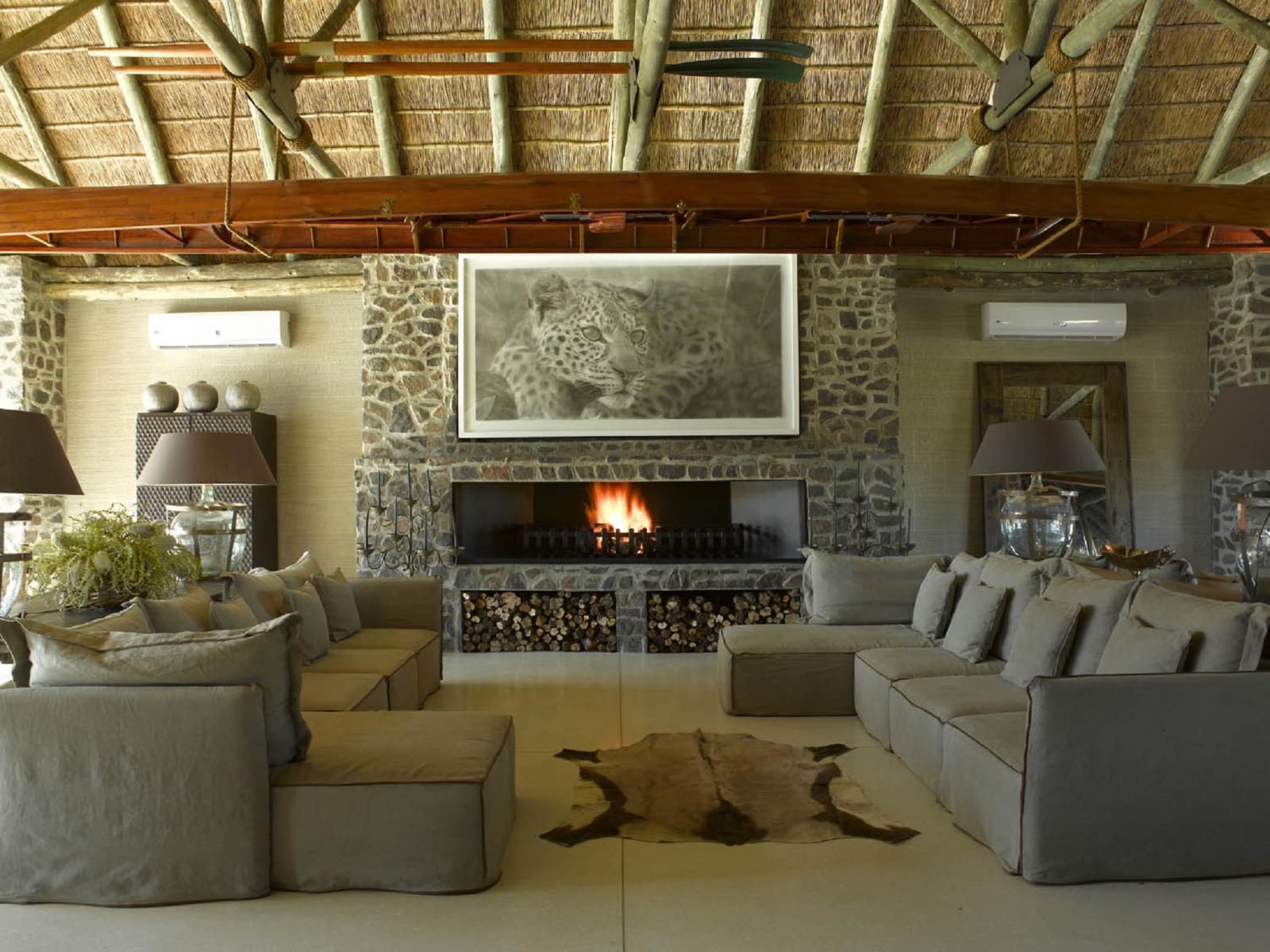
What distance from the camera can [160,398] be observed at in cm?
818

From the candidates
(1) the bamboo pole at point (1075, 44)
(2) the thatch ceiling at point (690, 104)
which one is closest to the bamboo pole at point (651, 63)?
(2) the thatch ceiling at point (690, 104)

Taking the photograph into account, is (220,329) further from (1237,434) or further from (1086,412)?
(1237,434)

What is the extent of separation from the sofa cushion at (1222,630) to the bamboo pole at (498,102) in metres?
5.30

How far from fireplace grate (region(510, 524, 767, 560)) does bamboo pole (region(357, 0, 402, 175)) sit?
3.11 metres

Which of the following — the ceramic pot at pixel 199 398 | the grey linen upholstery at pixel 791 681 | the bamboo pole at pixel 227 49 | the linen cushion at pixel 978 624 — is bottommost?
the grey linen upholstery at pixel 791 681


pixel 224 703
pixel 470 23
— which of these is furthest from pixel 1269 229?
pixel 224 703

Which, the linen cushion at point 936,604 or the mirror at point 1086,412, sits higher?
the mirror at point 1086,412

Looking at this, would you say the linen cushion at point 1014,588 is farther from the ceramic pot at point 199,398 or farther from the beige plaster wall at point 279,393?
the ceramic pot at point 199,398

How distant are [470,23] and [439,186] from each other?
2.32 metres

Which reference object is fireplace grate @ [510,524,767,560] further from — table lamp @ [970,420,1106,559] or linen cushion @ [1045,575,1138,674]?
linen cushion @ [1045,575,1138,674]

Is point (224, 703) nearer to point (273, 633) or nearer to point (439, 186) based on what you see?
point (273, 633)

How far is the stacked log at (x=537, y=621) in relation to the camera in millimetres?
7789

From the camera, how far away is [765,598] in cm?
788

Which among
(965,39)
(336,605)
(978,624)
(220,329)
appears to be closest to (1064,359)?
(965,39)
